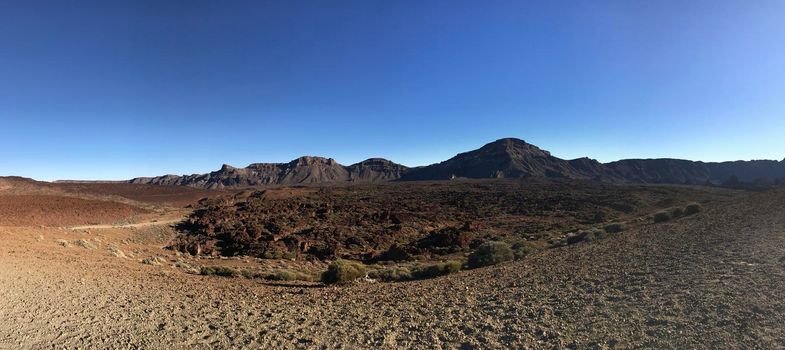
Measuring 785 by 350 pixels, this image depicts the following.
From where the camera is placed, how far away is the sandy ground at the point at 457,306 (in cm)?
817

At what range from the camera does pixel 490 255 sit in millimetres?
20797

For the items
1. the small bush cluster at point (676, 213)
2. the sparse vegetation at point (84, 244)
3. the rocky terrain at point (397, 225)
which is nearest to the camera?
the sparse vegetation at point (84, 244)

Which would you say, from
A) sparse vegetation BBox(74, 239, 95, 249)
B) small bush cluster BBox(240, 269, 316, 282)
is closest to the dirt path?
sparse vegetation BBox(74, 239, 95, 249)

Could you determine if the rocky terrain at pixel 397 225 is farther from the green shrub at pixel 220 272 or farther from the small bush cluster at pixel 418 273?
the green shrub at pixel 220 272

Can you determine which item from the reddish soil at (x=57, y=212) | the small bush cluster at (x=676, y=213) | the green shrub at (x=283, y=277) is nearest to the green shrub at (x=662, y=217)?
the small bush cluster at (x=676, y=213)

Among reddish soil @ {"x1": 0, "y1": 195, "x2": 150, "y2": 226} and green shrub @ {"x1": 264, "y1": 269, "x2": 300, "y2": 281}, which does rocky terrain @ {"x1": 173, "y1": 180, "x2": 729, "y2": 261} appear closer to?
reddish soil @ {"x1": 0, "y1": 195, "x2": 150, "y2": 226}

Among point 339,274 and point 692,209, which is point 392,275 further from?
point 692,209

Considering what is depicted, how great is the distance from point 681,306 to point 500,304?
3.98m

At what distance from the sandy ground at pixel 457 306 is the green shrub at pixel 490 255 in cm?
388

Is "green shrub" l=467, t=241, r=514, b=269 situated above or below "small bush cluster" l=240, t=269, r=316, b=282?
above

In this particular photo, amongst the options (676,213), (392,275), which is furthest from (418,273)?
(676,213)

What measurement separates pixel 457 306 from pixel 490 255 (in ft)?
33.9

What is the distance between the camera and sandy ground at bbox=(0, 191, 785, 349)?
8172 millimetres

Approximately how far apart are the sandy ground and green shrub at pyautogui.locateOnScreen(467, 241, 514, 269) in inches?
153
